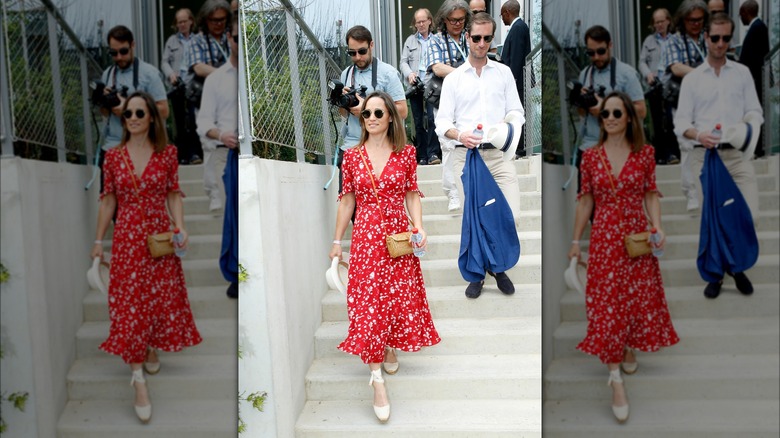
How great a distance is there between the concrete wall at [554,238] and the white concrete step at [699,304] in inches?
0.6

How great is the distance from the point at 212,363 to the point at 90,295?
22 centimetres

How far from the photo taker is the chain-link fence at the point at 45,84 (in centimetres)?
79

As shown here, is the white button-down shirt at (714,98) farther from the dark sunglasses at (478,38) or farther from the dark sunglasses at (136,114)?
the dark sunglasses at (478,38)

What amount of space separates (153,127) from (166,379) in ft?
1.19

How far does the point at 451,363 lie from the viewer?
9.39 ft

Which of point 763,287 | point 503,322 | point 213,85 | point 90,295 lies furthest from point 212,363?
point 503,322

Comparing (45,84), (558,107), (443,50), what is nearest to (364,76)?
(443,50)

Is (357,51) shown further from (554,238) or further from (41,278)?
(554,238)

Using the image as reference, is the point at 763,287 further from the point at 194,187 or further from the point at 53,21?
the point at 53,21

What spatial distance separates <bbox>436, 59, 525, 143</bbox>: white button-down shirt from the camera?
105 inches

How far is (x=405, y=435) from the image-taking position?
2553 millimetres

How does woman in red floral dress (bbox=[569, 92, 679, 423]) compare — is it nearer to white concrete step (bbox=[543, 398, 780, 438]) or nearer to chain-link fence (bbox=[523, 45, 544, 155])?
white concrete step (bbox=[543, 398, 780, 438])

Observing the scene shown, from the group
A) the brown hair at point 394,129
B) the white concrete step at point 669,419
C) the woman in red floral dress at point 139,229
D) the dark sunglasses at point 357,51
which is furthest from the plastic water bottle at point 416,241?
the white concrete step at point 669,419

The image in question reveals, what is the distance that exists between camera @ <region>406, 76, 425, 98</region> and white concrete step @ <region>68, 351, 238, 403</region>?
1739 mm
